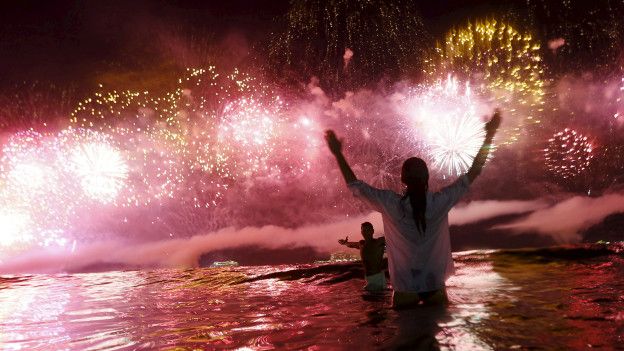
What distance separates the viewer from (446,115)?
70.1 ft

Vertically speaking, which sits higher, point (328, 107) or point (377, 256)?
point (328, 107)

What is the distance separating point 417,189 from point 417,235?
47cm

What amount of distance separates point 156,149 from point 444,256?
21.8 metres

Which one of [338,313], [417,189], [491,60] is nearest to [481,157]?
[417,189]

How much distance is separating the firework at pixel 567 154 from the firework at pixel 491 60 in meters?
8.12

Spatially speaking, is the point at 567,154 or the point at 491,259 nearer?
the point at 491,259

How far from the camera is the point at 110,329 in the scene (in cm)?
650

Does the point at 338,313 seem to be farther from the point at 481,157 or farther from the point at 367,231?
the point at 481,157

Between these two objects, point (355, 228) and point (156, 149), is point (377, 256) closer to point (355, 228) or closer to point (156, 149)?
point (156, 149)

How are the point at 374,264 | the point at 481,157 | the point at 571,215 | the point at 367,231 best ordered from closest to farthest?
the point at 481,157
the point at 374,264
the point at 367,231
the point at 571,215

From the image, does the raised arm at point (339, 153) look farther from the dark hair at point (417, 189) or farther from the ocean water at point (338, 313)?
the ocean water at point (338, 313)

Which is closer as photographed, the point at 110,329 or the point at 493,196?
the point at 110,329

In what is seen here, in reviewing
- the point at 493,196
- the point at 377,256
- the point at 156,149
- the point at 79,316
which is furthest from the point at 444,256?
the point at 493,196

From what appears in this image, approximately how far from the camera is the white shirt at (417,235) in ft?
14.8
